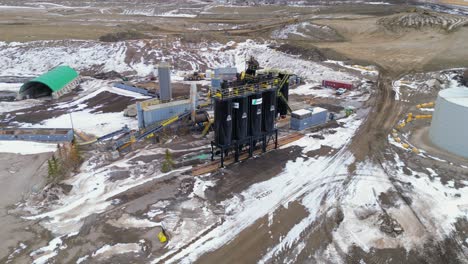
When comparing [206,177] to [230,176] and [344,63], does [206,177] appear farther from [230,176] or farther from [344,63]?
[344,63]

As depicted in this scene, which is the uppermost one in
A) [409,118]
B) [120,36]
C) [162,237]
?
[120,36]

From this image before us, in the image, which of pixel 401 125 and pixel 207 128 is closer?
pixel 207 128

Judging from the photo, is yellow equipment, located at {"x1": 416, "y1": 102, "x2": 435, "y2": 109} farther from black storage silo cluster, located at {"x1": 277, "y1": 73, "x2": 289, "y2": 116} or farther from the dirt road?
the dirt road

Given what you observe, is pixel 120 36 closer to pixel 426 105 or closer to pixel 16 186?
pixel 16 186

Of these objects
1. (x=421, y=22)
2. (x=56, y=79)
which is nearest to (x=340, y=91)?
(x=56, y=79)

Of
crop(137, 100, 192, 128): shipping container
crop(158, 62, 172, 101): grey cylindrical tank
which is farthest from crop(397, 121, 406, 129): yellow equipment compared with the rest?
crop(158, 62, 172, 101): grey cylindrical tank

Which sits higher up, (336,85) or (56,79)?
(56,79)

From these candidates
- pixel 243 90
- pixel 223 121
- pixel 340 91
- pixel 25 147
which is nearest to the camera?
pixel 223 121

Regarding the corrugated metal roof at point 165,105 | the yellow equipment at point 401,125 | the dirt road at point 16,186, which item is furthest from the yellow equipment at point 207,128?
the yellow equipment at point 401,125
